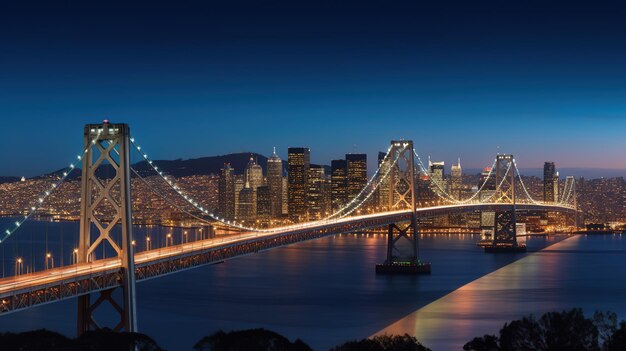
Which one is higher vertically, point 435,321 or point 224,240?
point 224,240

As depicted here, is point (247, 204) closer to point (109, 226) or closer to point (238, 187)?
point (238, 187)

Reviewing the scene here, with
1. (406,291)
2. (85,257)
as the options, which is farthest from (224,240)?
(406,291)

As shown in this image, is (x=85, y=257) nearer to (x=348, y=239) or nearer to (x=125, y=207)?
(x=125, y=207)

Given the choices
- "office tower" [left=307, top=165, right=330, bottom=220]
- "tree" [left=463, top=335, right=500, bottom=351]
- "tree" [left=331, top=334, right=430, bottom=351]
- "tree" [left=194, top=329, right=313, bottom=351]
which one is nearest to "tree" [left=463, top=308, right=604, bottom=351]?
"tree" [left=463, top=335, right=500, bottom=351]

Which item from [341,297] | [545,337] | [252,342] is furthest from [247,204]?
[252,342]

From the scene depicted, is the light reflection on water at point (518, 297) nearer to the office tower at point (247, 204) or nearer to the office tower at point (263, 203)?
the office tower at point (263, 203)

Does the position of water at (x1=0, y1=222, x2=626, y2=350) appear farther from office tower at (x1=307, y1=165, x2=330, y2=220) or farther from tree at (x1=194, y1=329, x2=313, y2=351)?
office tower at (x1=307, y1=165, x2=330, y2=220)

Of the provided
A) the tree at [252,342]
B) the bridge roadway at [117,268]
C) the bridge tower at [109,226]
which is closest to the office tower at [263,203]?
the bridge roadway at [117,268]
